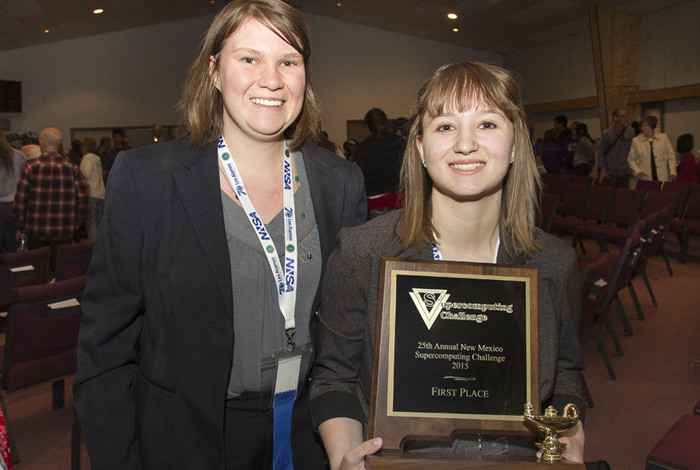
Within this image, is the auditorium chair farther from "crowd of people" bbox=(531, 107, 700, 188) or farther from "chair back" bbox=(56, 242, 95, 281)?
"crowd of people" bbox=(531, 107, 700, 188)

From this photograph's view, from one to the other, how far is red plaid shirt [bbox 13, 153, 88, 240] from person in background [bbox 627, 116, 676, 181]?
8.78m

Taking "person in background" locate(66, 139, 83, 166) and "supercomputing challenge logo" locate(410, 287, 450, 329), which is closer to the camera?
"supercomputing challenge logo" locate(410, 287, 450, 329)

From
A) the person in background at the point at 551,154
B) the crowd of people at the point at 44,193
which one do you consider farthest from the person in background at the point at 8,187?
the person in background at the point at 551,154

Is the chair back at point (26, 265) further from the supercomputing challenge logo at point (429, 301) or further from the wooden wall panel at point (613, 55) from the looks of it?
the wooden wall panel at point (613, 55)

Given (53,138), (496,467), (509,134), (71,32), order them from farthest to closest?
(71,32) → (53,138) → (509,134) → (496,467)

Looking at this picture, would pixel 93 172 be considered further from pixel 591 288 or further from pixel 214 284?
pixel 214 284

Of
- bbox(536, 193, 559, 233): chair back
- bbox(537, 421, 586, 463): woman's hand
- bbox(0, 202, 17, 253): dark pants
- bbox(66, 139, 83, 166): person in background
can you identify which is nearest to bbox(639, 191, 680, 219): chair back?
bbox(536, 193, 559, 233): chair back

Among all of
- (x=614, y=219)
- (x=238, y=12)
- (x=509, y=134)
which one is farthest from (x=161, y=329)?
(x=614, y=219)

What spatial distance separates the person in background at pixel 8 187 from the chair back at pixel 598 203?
7710mm

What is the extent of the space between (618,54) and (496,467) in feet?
46.5

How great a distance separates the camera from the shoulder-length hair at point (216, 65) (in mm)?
1434

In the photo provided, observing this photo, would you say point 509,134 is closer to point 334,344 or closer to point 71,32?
point 334,344

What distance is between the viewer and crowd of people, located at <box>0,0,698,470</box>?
1.32 metres

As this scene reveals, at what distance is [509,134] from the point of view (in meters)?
1.33
